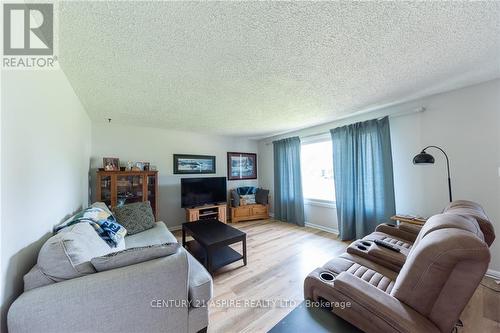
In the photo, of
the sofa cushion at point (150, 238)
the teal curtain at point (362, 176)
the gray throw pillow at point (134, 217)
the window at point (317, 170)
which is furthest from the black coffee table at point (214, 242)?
the window at point (317, 170)

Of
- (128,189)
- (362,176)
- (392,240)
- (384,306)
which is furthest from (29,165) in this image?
(362,176)

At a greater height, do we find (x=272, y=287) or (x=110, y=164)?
(x=110, y=164)

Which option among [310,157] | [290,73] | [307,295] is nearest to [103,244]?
[307,295]

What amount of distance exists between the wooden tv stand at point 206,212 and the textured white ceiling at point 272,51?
214cm

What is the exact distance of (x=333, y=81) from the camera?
194cm

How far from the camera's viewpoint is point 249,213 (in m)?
4.52

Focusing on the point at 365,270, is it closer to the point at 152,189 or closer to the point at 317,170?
the point at 317,170

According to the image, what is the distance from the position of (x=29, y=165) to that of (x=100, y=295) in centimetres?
89

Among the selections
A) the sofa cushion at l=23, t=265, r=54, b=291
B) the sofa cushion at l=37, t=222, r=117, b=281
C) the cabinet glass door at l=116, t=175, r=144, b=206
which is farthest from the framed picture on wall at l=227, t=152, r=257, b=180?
the sofa cushion at l=23, t=265, r=54, b=291

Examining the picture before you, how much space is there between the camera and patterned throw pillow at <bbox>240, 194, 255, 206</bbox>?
15.0ft

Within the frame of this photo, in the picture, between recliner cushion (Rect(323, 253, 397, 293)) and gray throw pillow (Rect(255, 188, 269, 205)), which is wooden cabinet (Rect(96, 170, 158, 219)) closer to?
gray throw pillow (Rect(255, 188, 269, 205))

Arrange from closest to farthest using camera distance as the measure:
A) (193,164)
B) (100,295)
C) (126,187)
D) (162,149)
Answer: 1. (100,295)
2. (126,187)
3. (162,149)
4. (193,164)

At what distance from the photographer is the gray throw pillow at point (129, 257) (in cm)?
111

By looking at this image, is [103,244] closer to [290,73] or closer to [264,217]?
[290,73]
